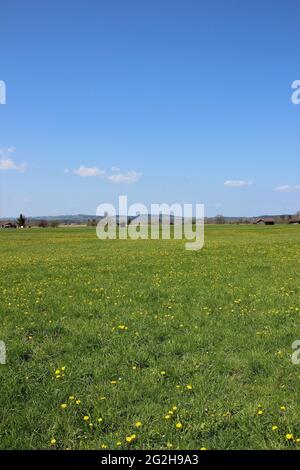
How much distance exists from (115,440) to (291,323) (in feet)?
20.6

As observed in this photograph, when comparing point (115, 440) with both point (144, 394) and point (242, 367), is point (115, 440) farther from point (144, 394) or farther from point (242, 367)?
point (242, 367)

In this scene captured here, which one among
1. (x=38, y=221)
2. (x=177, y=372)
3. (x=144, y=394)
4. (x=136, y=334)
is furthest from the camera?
(x=38, y=221)

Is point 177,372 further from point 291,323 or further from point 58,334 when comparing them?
point 291,323

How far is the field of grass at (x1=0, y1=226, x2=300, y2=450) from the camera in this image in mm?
5395

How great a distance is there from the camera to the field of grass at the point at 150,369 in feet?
17.7

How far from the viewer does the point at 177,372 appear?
23.3 feet

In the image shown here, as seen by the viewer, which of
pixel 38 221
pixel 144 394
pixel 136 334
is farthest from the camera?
pixel 38 221

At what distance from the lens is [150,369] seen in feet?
23.8

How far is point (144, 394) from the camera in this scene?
638cm

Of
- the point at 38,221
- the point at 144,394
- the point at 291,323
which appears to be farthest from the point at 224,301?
the point at 38,221

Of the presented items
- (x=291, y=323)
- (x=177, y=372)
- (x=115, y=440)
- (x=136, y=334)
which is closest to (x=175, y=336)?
(x=136, y=334)
